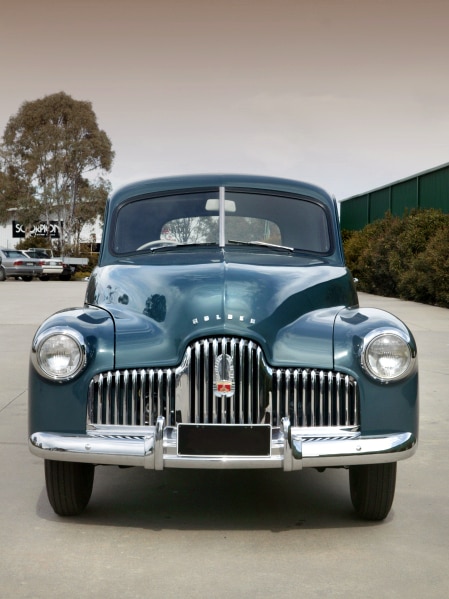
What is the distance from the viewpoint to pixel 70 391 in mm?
4168

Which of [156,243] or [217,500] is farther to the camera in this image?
[156,243]

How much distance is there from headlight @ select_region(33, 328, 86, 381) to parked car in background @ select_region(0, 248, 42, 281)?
1356 inches

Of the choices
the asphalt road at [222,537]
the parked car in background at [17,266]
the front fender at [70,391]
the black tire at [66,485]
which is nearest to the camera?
the asphalt road at [222,537]

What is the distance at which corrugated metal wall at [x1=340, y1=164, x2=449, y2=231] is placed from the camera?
23.5 meters

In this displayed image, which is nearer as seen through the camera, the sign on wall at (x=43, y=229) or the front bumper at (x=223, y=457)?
the front bumper at (x=223, y=457)

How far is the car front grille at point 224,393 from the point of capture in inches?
162

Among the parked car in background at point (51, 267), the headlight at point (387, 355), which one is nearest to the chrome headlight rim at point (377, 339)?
the headlight at point (387, 355)

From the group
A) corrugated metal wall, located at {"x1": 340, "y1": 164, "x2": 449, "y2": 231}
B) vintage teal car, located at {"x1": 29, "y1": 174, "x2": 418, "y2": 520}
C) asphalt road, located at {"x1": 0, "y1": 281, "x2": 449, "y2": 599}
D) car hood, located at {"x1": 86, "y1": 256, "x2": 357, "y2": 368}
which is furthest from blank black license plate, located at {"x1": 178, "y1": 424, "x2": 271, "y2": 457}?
corrugated metal wall, located at {"x1": 340, "y1": 164, "x2": 449, "y2": 231}

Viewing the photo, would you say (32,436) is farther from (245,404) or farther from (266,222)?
(266,222)

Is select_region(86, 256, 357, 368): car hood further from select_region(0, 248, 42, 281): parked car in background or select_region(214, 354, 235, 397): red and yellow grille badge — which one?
select_region(0, 248, 42, 281): parked car in background

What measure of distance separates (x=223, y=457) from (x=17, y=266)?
35.1 meters

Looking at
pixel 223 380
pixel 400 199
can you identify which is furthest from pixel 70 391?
pixel 400 199

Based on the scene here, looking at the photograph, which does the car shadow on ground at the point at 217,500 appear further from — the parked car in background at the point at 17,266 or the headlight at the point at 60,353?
the parked car in background at the point at 17,266

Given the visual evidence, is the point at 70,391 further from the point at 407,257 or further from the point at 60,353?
the point at 407,257
